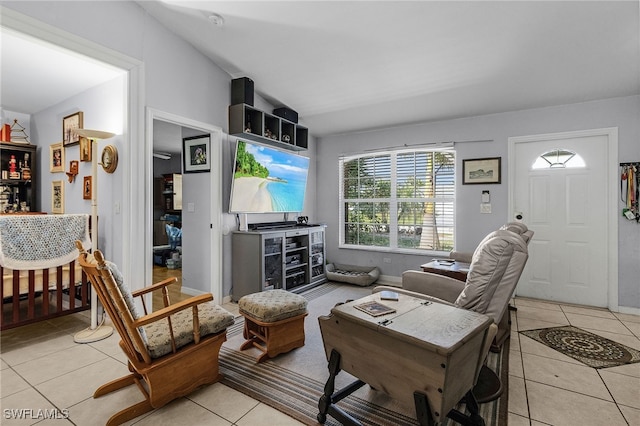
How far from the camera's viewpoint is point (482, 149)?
13.9ft

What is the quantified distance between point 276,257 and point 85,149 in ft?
8.20

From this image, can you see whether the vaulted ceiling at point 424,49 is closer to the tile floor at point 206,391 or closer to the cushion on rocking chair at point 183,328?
the cushion on rocking chair at point 183,328

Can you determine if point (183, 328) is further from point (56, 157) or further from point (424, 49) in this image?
point (56, 157)

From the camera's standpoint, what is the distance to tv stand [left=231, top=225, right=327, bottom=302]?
12.1ft

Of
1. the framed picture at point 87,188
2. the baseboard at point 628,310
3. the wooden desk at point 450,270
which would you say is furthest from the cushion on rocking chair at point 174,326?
the baseboard at point 628,310

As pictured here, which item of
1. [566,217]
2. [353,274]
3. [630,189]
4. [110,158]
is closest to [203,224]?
[110,158]

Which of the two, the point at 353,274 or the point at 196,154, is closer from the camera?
the point at 196,154

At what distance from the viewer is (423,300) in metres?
1.85

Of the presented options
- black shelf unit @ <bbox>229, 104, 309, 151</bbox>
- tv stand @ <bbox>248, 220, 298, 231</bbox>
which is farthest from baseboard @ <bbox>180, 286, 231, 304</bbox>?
black shelf unit @ <bbox>229, 104, 309, 151</bbox>

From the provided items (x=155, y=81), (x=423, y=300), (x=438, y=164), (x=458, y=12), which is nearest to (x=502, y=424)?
(x=423, y=300)

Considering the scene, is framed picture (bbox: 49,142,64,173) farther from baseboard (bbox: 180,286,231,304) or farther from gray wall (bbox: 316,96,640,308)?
gray wall (bbox: 316,96,640,308)

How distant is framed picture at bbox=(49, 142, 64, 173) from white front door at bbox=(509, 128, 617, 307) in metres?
5.88

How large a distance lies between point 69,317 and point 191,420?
2.54 m

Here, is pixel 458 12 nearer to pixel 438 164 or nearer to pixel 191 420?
pixel 438 164
